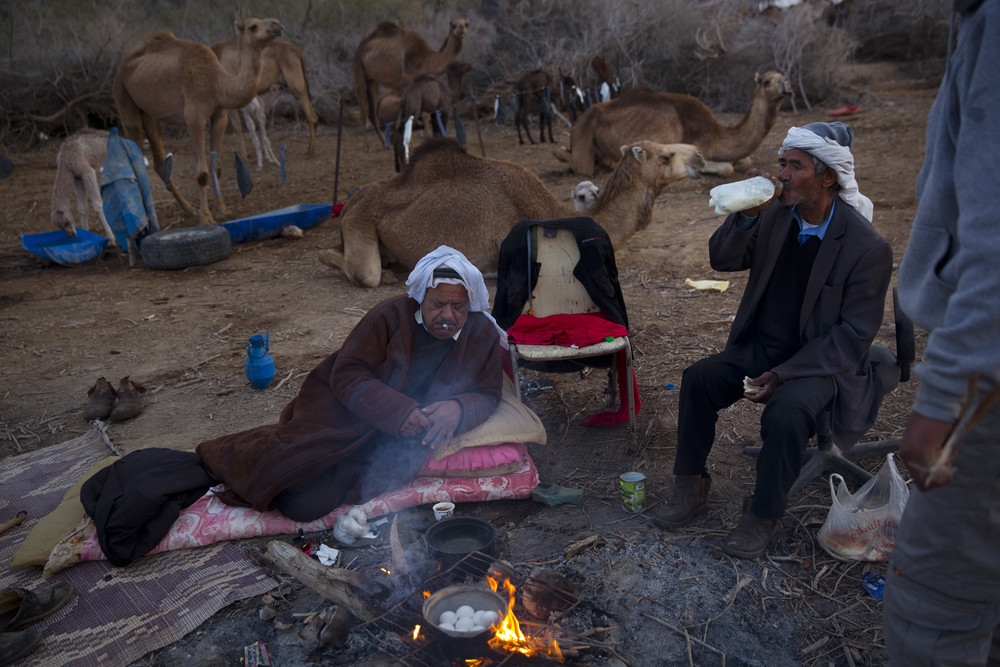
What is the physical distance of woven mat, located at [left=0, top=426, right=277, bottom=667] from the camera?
2.64 metres

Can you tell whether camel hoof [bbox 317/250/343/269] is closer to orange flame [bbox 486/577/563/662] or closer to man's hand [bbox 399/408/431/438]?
man's hand [bbox 399/408/431/438]

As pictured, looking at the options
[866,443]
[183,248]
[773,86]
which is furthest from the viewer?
[773,86]

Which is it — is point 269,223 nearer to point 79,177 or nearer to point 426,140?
point 79,177

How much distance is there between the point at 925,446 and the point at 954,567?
0.37m

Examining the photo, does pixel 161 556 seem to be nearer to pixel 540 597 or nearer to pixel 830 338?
pixel 540 597

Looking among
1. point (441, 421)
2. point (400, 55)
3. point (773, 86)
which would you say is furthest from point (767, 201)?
point (400, 55)

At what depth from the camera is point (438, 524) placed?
3.01 meters

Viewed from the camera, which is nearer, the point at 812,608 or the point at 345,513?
the point at 812,608

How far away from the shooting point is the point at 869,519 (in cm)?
283

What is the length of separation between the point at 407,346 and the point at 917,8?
70.0 feet

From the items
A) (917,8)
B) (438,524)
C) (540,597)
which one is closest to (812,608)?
(540,597)

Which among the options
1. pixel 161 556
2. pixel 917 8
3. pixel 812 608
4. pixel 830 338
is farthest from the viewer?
pixel 917 8

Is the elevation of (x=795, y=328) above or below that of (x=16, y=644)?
above

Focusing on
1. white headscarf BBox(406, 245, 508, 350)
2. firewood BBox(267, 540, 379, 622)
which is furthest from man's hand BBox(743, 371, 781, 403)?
firewood BBox(267, 540, 379, 622)
